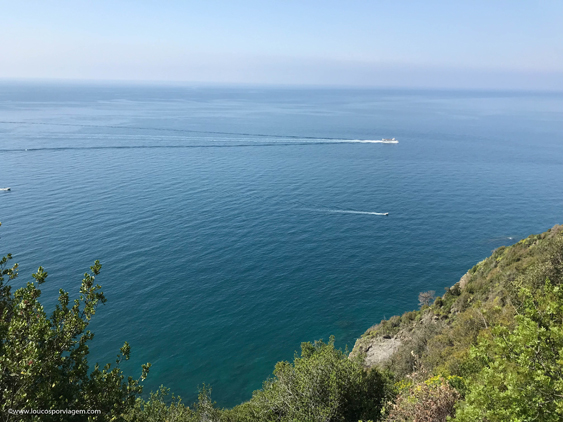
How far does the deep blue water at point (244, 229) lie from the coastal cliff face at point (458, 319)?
7.53 m

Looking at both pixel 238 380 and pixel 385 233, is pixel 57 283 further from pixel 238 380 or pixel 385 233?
pixel 385 233

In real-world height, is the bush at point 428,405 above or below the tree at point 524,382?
below

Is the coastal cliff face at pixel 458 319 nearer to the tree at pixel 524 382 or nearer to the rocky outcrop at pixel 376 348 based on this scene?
the rocky outcrop at pixel 376 348

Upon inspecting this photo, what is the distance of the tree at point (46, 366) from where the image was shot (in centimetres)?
1191

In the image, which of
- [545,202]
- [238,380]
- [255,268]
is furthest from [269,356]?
[545,202]

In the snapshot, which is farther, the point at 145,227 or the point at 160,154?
the point at 160,154

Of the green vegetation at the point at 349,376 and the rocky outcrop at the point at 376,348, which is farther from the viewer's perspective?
the rocky outcrop at the point at 376,348

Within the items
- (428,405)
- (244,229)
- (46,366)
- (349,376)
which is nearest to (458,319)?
(349,376)

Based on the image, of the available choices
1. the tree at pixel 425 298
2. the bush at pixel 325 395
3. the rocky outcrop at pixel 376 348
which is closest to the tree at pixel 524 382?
the bush at pixel 325 395

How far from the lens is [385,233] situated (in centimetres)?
7488

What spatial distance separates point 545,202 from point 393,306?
62.5 metres

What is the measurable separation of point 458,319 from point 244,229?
Answer: 45825 mm

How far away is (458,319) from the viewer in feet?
116

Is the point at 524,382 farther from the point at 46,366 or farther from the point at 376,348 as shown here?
the point at 376,348
